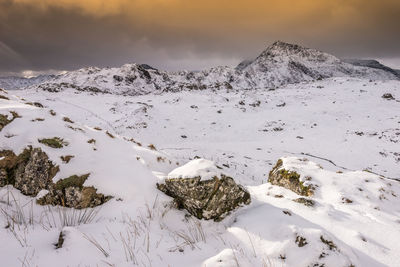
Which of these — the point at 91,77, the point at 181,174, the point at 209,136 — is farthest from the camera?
the point at 91,77

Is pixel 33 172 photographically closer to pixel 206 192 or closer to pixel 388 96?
pixel 206 192

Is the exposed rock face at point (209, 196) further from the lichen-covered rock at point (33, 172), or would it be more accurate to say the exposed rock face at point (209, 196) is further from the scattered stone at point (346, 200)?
the lichen-covered rock at point (33, 172)

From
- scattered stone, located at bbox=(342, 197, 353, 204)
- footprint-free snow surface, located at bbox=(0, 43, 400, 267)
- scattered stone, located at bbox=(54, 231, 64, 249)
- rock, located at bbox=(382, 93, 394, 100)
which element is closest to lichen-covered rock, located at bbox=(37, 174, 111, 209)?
footprint-free snow surface, located at bbox=(0, 43, 400, 267)

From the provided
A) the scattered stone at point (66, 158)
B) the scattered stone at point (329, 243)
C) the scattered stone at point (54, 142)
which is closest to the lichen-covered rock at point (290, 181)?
the scattered stone at point (329, 243)

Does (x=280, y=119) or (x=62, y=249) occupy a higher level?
(x=280, y=119)

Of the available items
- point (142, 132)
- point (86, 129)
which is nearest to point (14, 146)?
point (86, 129)

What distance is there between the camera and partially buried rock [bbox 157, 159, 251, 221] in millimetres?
4512

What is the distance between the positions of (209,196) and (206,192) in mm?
104

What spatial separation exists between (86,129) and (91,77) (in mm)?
121253

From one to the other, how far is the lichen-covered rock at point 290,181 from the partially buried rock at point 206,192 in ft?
6.51

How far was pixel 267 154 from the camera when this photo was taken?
1524 centimetres

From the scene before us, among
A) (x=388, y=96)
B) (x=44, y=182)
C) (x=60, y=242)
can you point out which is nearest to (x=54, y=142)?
(x=44, y=182)

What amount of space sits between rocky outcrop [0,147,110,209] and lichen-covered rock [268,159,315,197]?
5.02 metres

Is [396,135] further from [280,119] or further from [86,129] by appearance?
[86,129]
